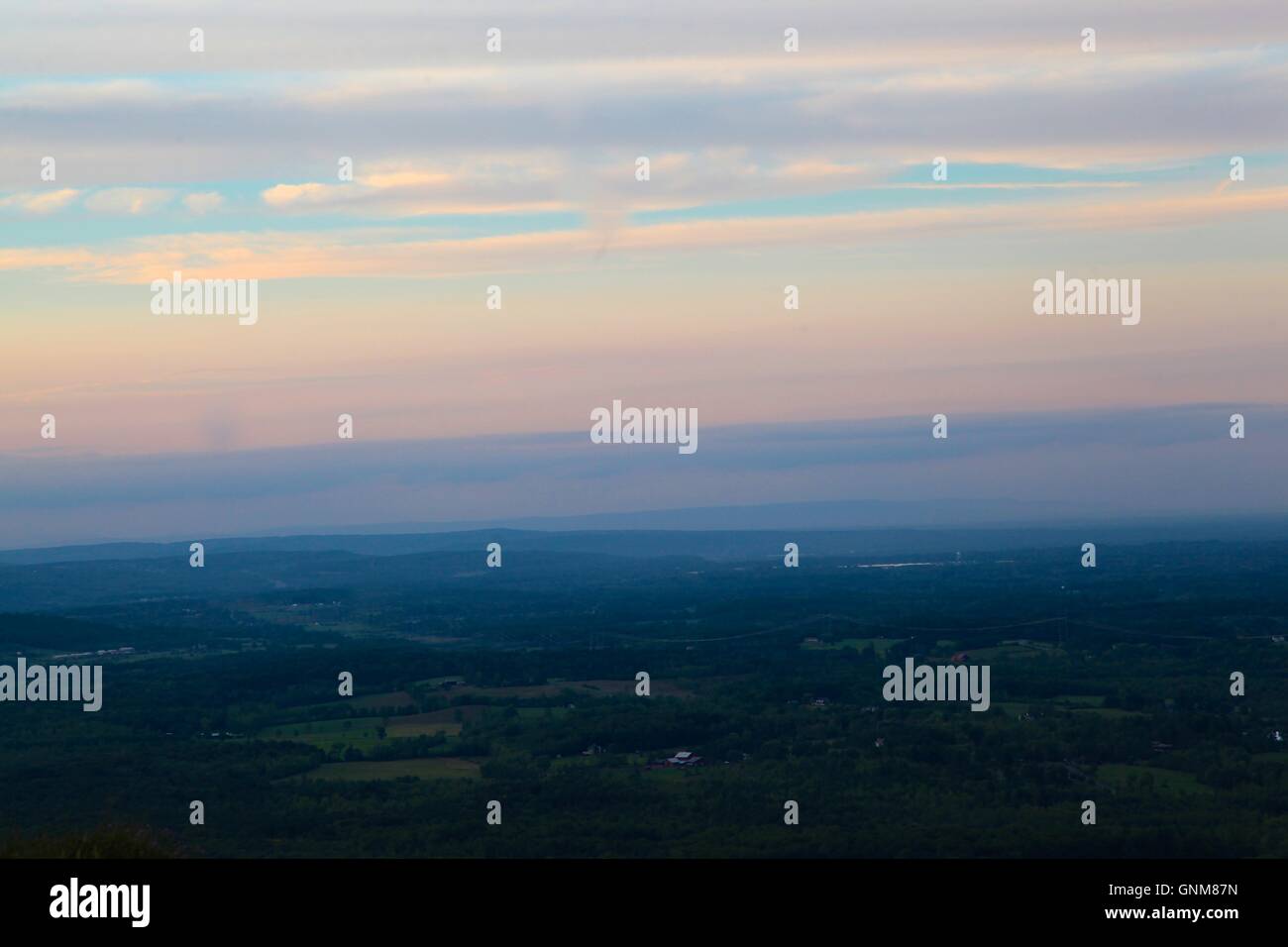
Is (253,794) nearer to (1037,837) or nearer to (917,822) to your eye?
(917,822)

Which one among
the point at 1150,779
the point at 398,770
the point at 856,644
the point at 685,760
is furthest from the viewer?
the point at 856,644

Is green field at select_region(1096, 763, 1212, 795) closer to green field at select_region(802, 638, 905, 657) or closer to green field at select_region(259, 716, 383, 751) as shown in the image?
green field at select_region(259, 716, 383, 751)

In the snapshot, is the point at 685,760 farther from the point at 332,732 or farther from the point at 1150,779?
the point at 1150,779

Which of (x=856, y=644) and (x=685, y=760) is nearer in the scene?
(x=685, y=760)

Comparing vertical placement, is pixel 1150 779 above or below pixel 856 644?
below

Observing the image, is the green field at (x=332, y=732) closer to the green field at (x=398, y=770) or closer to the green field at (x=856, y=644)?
the green field at (x=398, y=770)

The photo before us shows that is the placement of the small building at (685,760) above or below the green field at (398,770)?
below

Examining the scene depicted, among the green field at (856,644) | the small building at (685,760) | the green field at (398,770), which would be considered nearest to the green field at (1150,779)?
the small building at (685,760)

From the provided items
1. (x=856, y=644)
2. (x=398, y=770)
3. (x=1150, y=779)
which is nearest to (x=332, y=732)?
(x=398, y=770)

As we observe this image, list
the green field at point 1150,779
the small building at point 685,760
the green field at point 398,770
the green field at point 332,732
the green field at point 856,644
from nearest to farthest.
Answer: the green field at point 1150,779 < the green field at point 398,770 < the small building at point 685,760 < the green field at point 332,732 < the green field at point 856,644
